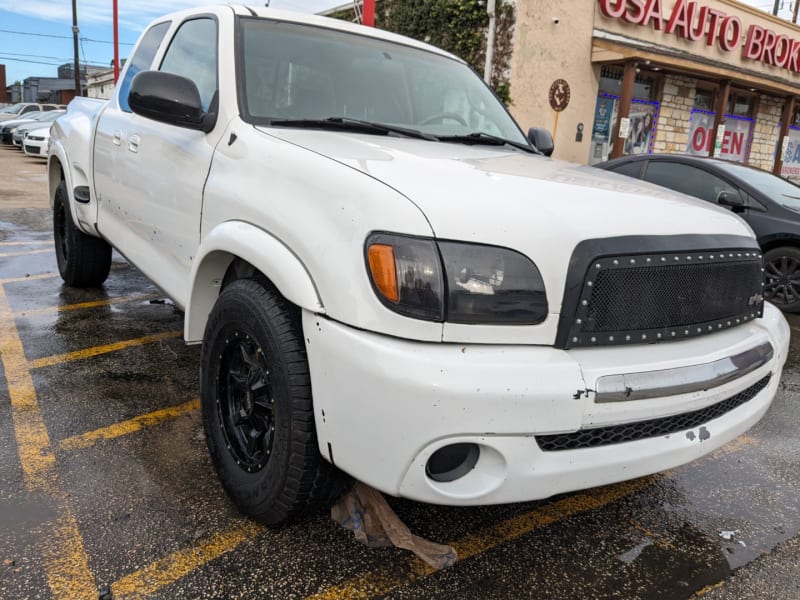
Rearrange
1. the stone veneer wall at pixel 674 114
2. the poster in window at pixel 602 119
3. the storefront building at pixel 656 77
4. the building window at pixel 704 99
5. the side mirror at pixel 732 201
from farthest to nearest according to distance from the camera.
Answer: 1. the building window at pixel 704 99
2. the stone veneer wall at pixel 674 114
3. the poster in window at pixel 602 119
4. the storefront building at pixel 656 77
5. the side mirror at pixel 732 201

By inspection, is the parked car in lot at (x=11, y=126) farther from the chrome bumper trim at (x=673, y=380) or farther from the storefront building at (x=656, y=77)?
the chrome bumper trim at (x=673, y=380)

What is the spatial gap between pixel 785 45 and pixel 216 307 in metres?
21.7

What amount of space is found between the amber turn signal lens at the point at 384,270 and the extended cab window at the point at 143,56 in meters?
2.67

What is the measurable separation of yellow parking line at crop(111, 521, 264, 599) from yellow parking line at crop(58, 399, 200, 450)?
98 centimetres

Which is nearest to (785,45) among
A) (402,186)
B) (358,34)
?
(358,34)

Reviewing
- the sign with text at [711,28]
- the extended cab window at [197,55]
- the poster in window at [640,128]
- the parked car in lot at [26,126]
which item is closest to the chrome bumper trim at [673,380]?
the extended cab window at [197,55]

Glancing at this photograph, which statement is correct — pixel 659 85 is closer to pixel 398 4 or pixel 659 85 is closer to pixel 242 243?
pixel 398 4

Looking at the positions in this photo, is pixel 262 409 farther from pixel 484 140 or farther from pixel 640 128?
pixel 640 128

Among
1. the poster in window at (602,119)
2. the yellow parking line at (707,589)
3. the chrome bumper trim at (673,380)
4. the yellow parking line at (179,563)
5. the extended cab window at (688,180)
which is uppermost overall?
the poster in window at (602,119)

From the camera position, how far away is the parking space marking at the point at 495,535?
79.6 inches

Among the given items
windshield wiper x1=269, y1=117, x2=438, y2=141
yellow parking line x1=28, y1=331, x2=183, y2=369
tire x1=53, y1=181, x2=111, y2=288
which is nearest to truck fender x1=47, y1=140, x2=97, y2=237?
tire x1=53, y1=181, x2=111, y2=288

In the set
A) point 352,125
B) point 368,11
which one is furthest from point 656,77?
point 352,125

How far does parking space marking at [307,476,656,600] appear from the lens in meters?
2.02

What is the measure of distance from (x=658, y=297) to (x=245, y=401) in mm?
1458
